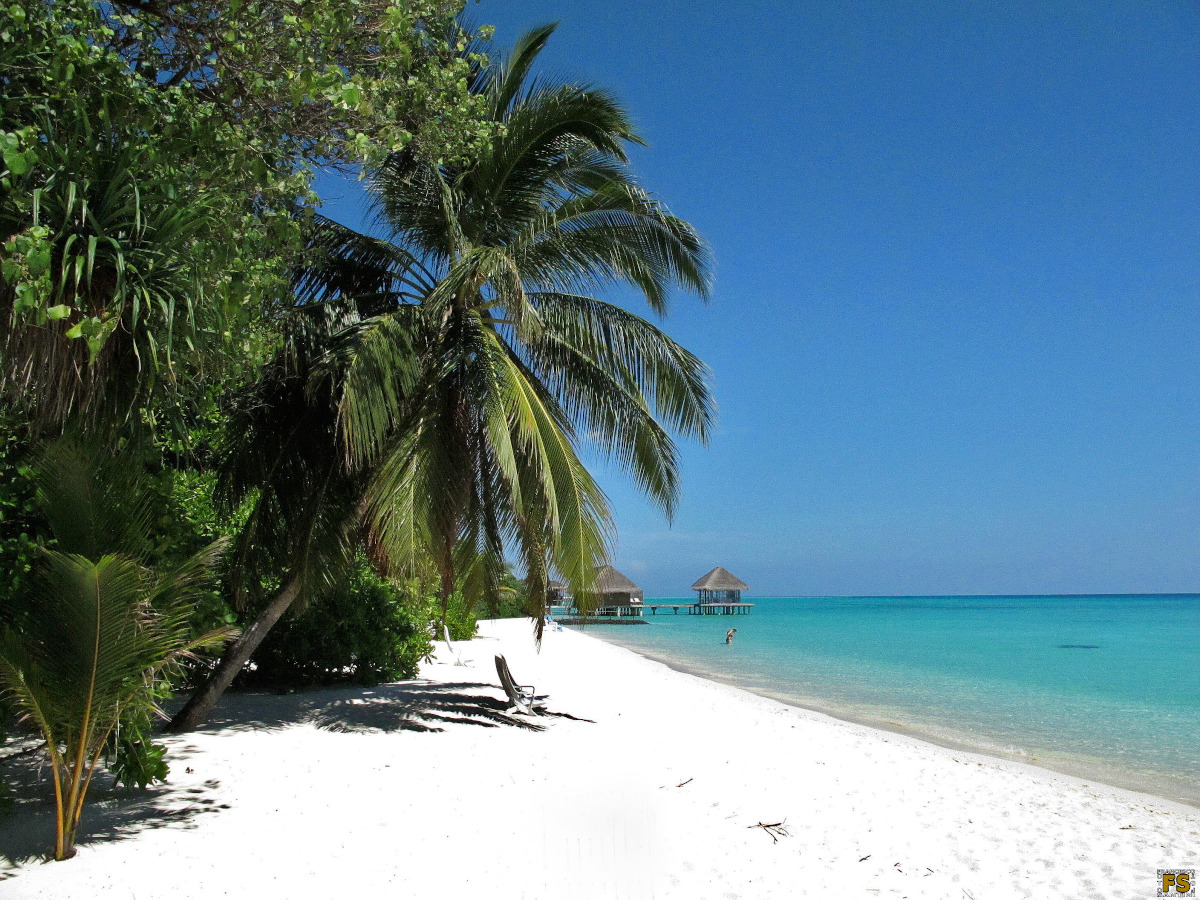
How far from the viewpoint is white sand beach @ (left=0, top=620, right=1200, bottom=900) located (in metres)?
4.06

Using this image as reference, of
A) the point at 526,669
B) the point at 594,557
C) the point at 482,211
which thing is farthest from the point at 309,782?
the point at 526,669

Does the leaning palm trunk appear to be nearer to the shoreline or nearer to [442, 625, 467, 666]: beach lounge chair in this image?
[442, 625, 467, 666]: beach lounge chair

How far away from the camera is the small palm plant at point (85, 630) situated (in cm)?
366

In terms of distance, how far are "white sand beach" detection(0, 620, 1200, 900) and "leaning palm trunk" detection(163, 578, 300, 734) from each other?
0.93 ft

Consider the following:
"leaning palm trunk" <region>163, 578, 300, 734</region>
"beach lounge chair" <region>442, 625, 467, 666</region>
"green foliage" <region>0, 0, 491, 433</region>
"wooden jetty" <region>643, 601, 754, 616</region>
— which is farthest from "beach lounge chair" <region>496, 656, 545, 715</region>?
"wooden jetty" <region>643, 601, 754, 616</region>

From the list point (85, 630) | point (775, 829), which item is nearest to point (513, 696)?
point (775, 829)

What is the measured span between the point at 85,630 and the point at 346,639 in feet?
20.2

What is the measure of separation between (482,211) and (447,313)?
4.30 ft

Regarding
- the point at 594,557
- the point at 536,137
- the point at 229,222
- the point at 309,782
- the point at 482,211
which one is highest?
the point at 536,137

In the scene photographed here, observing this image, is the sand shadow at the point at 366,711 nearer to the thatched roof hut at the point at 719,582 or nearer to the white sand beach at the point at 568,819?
the white sand beach at the point at 568,819

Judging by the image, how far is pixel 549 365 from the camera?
27.6 feet

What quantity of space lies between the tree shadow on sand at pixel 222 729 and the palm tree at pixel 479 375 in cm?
81

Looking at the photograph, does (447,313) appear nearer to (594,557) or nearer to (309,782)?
(594,557)

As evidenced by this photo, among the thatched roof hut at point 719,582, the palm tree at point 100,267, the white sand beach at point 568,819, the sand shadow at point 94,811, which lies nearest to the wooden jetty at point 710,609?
the thatched roof hut at point 719,582
